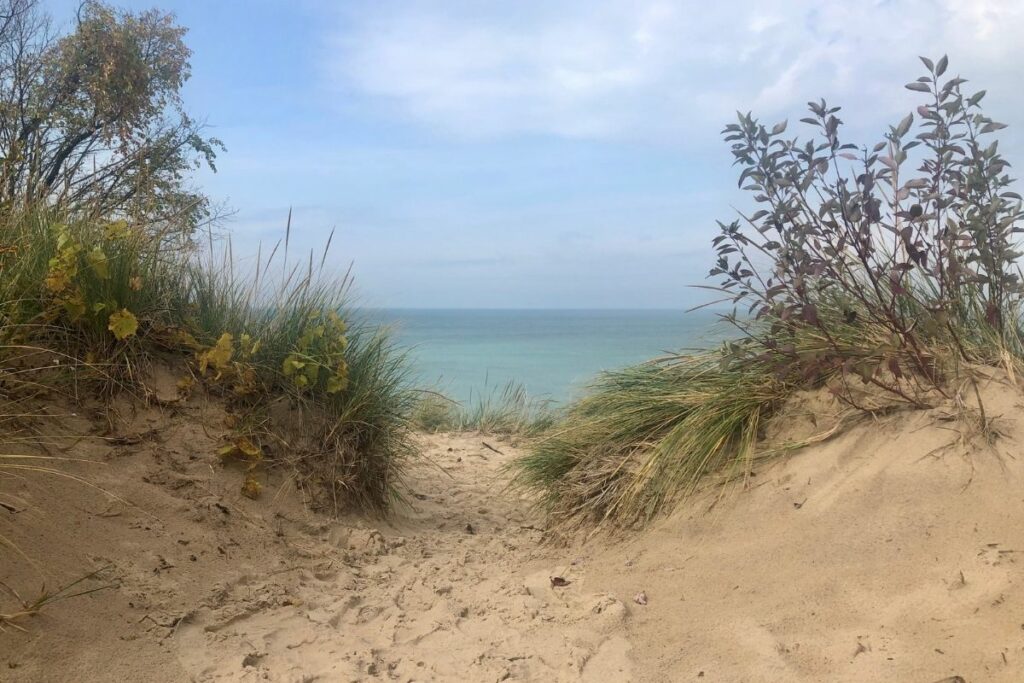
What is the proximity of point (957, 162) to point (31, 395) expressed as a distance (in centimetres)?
463

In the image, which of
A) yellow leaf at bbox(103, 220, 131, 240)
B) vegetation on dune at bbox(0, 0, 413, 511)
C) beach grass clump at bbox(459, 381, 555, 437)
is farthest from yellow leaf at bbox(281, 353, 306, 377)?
beach grass clump at bbox(459, 381, 555, 437)

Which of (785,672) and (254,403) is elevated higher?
(254,403)

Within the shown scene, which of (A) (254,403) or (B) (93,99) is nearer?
(A) (254,403)

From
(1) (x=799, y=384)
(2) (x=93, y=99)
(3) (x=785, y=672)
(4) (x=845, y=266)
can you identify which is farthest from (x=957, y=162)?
(2) (x=93, y=99)

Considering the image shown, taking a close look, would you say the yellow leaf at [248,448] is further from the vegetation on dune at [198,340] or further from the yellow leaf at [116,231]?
the yellow leaf at [116,231]

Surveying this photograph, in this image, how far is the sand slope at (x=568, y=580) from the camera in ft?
8.63

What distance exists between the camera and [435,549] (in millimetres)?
4375

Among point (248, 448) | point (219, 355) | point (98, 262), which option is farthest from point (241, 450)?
point (98, 262)

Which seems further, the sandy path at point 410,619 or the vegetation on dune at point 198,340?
the vegetation on dune at point 198,340

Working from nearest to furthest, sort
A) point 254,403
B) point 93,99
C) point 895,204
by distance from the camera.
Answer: point 895,204, point 254,403, point 93,99

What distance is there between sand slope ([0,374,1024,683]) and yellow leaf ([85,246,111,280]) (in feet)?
2.51

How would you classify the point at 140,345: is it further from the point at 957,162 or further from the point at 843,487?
the point at 957,162

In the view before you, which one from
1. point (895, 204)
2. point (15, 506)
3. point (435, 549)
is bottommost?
point (435, 549)

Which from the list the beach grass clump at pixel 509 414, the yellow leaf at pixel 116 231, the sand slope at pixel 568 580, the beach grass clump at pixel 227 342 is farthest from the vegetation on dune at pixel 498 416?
the sand slope at pixel 568 580
